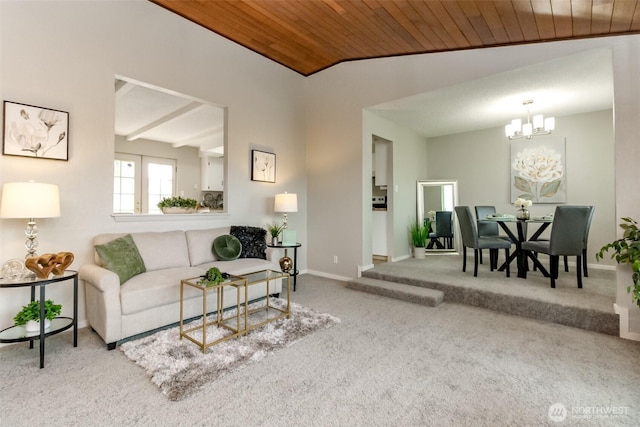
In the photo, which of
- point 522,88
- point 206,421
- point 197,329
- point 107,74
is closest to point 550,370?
point 206,421

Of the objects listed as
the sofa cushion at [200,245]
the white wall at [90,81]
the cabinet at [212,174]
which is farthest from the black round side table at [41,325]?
the cabinet at [212,174]

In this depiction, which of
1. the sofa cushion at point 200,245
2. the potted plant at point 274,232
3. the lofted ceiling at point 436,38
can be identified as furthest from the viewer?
the potted plant at point 274,232

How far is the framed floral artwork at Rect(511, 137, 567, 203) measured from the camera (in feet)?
16.1

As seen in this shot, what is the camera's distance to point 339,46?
4047 mm

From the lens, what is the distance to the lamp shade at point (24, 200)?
2.16m

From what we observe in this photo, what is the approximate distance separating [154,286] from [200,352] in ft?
2.38

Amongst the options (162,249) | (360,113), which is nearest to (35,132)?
(162,249)

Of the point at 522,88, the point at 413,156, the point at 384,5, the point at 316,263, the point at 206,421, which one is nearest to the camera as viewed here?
the point at 206,421

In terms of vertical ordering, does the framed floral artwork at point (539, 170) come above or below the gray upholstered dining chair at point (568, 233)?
above

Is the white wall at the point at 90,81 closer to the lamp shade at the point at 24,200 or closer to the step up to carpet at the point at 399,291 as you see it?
the lamp shade at the point at 24,200

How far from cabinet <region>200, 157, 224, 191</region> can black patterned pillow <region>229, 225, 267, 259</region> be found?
13.6ft

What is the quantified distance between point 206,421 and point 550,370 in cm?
224

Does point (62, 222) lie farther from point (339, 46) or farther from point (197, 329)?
point (339, 46)

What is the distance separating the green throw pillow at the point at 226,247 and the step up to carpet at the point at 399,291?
5.34ft
